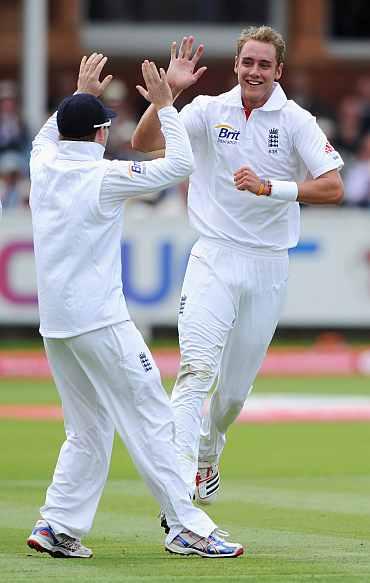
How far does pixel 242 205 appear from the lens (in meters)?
8.66

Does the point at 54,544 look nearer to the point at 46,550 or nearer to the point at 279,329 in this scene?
the point at 46,550

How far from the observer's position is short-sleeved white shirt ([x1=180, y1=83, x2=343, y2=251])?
8.63 m

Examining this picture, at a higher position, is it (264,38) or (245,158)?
(264,38)

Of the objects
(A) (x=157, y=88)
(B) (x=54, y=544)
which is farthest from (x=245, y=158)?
(B) (x=54, y=544)

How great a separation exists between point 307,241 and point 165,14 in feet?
35.4

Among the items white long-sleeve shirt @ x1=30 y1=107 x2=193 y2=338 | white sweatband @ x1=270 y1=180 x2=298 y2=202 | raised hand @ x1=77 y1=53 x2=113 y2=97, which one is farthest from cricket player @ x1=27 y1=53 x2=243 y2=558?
white sweatband @ x1=270 y1=180 x2=298 y2=202

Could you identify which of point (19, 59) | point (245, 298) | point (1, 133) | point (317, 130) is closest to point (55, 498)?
point (245, 298)

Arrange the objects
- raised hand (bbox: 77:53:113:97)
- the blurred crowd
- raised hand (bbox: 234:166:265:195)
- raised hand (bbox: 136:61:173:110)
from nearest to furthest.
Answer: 1. raised hand (bbox: 136:61:173:110)
2. raised hand (bbox: 77:53:113:97)
3. raised hand (bbox: 234:166:265:195)
4. the blurred crowd

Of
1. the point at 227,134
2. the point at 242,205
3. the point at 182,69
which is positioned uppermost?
the point at 182,69

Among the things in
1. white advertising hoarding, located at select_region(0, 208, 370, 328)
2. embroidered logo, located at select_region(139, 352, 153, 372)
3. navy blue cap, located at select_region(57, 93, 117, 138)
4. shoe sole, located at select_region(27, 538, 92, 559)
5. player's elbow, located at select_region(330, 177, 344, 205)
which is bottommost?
white advertising hoarding, located at select_region(0, 208, 370, 328)

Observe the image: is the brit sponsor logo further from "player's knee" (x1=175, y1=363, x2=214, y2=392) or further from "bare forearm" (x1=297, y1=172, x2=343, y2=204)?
"player's knee" (x1=175, y1=363, x2=214, y2=392)

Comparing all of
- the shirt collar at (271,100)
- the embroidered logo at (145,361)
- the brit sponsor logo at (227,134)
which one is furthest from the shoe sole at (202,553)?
the shirt collar at (271,100)

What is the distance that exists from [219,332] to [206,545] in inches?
57.9

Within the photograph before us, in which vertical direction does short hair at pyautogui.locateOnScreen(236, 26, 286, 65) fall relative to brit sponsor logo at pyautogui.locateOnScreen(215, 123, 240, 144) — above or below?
above
